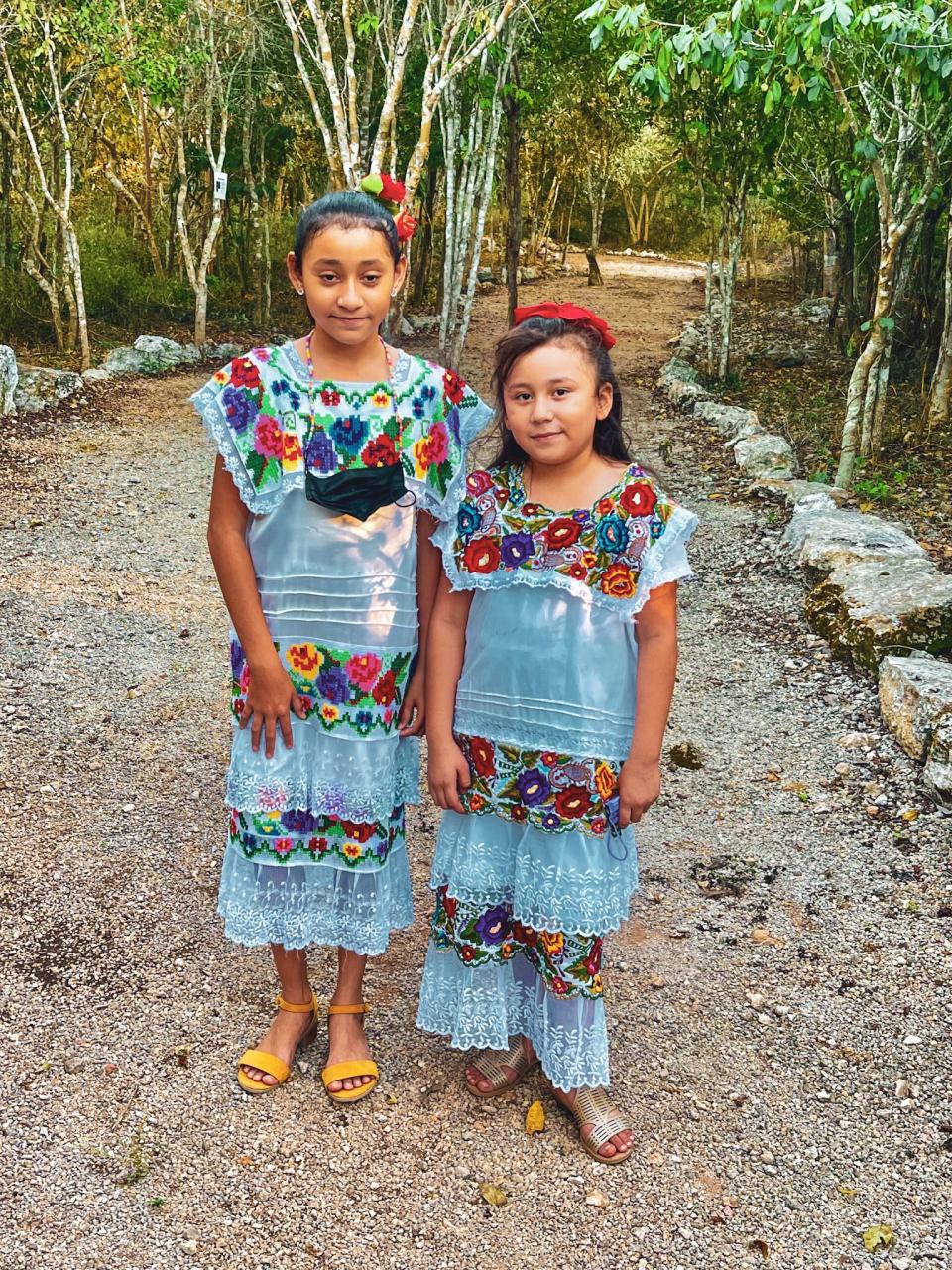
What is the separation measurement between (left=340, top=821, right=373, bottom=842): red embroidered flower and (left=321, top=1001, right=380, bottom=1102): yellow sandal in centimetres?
49

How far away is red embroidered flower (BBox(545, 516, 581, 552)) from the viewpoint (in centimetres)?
206

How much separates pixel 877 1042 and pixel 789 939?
Answer: 458 mm

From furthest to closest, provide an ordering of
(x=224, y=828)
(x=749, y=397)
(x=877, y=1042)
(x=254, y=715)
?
1. (x=749, y=397)
2. (x=224, y=828)
3. (x=877, y=1042)
4. (x=254, y=715)

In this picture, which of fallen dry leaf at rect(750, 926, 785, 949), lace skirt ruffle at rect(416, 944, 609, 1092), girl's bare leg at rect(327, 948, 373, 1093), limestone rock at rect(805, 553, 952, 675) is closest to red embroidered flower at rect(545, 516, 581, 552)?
lace skirt ruffle at rect(416, 944, 609, 1092)

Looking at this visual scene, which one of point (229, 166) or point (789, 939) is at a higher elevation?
point (229, 166)

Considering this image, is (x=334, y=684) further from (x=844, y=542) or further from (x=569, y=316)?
(x=844, y=542)

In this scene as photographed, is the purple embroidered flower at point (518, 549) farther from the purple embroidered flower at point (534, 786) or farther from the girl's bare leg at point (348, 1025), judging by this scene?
the girl's bare leg at point (348, 1025)

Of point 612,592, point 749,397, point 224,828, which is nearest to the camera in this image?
point 612,592

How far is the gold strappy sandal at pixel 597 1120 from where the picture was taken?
7.54 ft

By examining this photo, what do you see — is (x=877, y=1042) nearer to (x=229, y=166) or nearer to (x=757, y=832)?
(x=757, y=832)

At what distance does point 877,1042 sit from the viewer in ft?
8.90

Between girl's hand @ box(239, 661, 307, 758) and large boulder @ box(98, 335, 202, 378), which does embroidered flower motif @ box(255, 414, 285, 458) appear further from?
large boulder @ box(98, 335, 202, 378)

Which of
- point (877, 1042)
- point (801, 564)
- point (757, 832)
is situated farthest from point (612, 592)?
point (801, 564)

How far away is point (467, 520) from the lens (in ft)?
7.01
